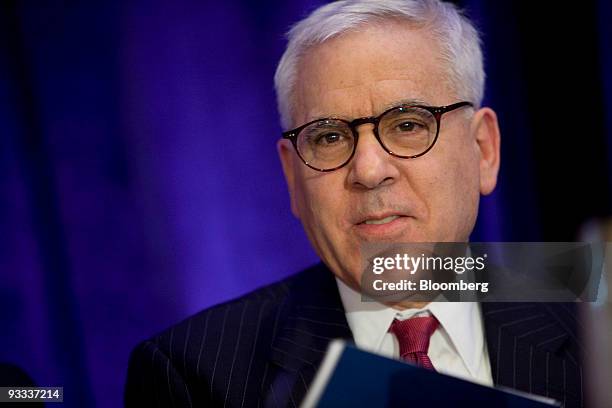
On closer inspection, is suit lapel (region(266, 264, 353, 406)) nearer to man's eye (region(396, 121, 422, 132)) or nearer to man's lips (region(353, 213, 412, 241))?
man's lips (region(353, 213, 412, 241))

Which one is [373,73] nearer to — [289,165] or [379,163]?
[379,163]

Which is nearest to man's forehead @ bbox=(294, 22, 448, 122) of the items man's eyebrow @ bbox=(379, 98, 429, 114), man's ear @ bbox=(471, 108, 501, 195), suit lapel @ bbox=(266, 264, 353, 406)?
man's eyebrow @ bbox=(379, 98, 429, 114)

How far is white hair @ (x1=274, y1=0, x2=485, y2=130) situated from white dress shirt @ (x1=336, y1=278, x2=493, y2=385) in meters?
0.47

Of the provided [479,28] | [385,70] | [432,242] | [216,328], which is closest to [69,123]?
[216,328]

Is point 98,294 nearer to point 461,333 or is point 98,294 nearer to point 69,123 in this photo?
point 69,123

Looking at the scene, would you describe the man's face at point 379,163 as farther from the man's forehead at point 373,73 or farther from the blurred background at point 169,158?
the blurred background at point 169,158

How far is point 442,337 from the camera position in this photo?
161cm

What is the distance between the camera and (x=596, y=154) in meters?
2.24

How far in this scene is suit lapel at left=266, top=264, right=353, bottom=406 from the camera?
5.07 ft

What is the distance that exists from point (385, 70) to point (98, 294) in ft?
3.44

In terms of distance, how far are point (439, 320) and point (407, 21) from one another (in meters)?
0.65

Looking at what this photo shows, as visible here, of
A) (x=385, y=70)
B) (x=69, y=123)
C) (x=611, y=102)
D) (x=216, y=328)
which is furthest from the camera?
(x=611, y=102)

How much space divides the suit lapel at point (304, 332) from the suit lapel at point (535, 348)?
327 mm

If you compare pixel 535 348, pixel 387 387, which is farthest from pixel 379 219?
pixel 387 387
